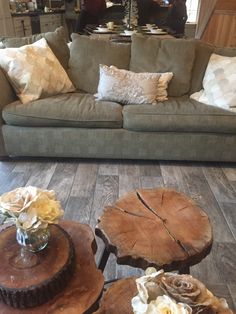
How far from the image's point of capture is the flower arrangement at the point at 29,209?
860mm

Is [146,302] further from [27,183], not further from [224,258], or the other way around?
[27,183]

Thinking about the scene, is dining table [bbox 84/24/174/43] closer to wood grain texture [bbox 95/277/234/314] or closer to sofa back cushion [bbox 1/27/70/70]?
sofa back cushion [bbox 1/27/70/70]

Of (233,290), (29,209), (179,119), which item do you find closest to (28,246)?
(29,209)

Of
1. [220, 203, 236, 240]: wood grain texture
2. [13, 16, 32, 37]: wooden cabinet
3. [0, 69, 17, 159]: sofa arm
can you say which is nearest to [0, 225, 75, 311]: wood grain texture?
[220, 203, 236, 240]: wood grain texture

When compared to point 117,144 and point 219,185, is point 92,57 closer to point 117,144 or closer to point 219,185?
point 117,144

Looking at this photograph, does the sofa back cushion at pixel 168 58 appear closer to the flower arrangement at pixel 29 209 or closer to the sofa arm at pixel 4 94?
the sofa arm at pixel 4 94

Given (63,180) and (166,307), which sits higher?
(166,307)

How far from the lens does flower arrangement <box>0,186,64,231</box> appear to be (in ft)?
2.82

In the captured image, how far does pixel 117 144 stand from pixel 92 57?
894 millimetres

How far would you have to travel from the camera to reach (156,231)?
114 cm

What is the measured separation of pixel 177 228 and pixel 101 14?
4242 millimetres

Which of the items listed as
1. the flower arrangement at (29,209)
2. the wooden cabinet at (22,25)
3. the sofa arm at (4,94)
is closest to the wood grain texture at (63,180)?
the sofa arm at (4,94)

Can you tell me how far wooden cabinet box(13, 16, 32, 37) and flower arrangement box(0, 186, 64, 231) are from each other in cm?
497

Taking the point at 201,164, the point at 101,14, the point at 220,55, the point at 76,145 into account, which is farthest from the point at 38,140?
the point at 101,14
